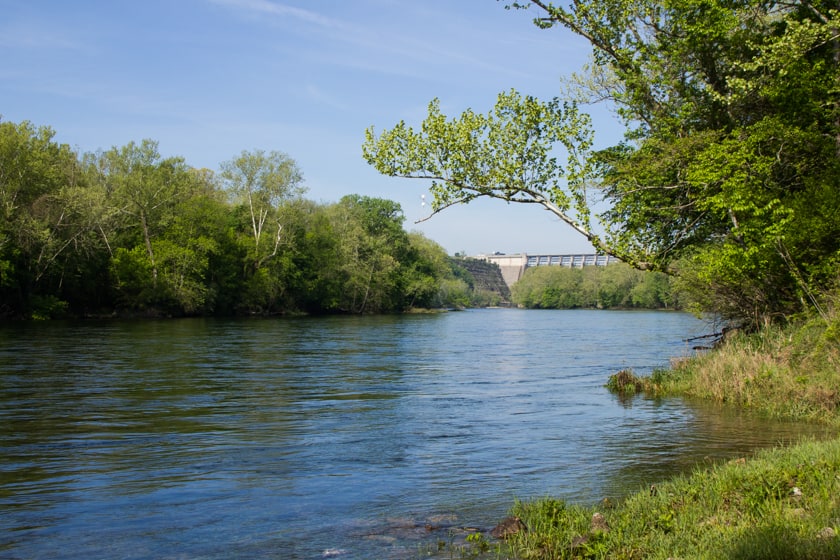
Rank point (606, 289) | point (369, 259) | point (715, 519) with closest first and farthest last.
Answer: point (715, 519)
point (369, 259)
point (606, 289)

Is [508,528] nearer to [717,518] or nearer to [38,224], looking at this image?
[717,518]

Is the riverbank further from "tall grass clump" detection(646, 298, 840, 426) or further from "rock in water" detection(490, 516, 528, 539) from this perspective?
"tall grass clump" detection(646, 298, 840, 426)

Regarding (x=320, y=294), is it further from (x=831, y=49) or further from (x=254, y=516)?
(x=254, y=516)

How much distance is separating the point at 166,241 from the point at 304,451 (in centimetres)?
6394

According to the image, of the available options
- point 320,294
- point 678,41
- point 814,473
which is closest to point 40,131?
point 320,294

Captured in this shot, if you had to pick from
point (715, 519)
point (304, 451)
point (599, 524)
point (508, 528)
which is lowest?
point (304, 451)

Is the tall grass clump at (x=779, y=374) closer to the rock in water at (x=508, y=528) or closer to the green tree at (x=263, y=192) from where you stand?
the rock in water at (x=508, y=528)

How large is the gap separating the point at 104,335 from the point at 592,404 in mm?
35256

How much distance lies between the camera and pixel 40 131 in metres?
61.6

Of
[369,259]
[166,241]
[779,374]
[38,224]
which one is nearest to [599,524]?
[779,374]

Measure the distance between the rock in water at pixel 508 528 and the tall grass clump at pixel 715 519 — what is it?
13cm

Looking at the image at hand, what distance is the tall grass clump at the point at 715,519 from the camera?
6754 mm

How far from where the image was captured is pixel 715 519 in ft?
26.4

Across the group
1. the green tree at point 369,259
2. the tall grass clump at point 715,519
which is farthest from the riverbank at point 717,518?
the green tree at point 369,259
